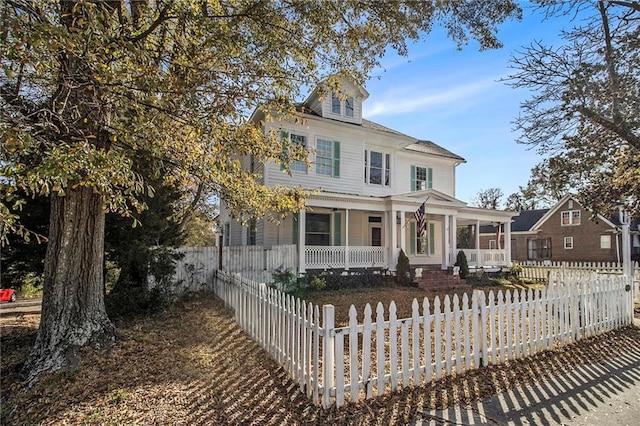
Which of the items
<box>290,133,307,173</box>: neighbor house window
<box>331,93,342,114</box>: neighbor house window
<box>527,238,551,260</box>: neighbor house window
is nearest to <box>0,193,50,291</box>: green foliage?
<box>290,133,307,173</box>: neighbor house window

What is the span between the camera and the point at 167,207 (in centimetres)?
830

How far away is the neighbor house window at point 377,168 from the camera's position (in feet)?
54.0

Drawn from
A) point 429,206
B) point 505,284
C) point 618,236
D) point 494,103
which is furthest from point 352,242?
point 618,236

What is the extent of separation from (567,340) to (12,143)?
7.97 m

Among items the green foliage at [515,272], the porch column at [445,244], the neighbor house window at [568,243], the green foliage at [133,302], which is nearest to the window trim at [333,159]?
the porch column at [445,244]

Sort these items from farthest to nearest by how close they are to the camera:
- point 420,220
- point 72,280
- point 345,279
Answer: point 420,220 → point 345,279 → point 72,280

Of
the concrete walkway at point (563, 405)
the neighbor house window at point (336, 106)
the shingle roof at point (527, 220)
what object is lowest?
the concrete walkway at point (563, 405)

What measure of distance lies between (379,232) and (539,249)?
26308mm

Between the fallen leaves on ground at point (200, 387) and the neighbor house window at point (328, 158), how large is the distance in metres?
10.0

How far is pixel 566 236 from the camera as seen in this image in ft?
106

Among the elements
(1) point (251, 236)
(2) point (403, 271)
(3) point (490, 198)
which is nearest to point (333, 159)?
(1) point (251, 236)

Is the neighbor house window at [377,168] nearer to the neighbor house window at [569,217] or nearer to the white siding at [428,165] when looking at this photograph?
the white siding at [428,165]

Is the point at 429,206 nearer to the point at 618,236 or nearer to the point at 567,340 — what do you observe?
the point at 567,340

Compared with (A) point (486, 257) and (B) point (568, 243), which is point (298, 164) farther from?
(B) point (568, 243)
